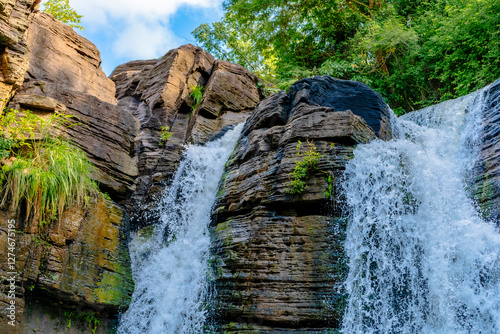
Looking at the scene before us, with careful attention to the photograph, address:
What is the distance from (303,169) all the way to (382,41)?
9.24 metres

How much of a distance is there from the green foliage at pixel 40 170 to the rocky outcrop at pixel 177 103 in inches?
127

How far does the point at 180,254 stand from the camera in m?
8.59

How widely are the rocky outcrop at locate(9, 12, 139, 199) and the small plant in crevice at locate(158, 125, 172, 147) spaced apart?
5.96 feet

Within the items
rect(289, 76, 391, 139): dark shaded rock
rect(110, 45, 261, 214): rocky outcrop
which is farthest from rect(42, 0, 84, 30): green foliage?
rect(289, 76, 391, 139): dark shaded rock

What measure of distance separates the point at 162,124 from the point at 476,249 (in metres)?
8.85

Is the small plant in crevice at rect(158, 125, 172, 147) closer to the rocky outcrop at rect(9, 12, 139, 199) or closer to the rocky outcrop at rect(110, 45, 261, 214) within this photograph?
the rocky outcrop at rect(110, 45, 261, 214)

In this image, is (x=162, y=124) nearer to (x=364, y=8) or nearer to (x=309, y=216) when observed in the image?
(x=309, y=216)

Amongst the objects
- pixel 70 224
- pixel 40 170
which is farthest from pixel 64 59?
pixel 70 224

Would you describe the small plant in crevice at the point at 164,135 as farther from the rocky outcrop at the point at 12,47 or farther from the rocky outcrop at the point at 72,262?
the rocky outcrop at the point at 12,47

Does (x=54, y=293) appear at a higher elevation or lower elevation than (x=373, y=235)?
lower

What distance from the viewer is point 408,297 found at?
20.0 feet

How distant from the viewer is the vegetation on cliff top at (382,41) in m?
12.4

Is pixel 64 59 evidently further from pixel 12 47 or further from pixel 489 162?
pixel 489 162

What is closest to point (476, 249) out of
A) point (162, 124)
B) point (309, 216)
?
point (309, 216)
